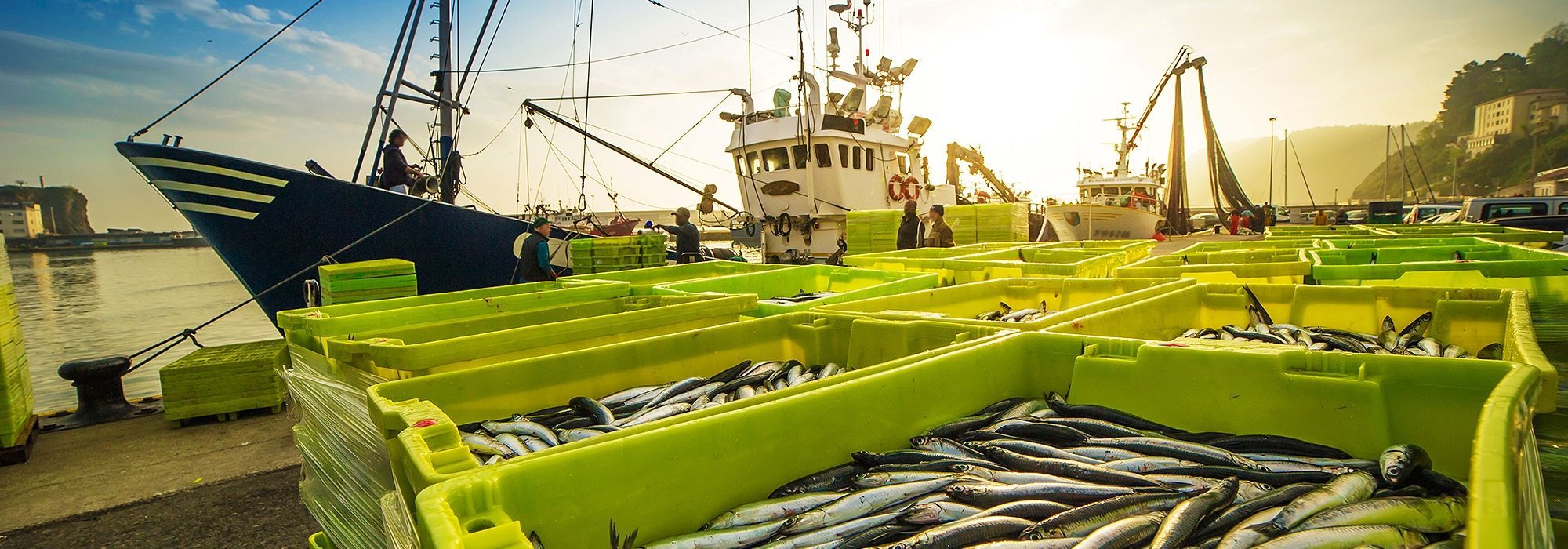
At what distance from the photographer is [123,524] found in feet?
13.5

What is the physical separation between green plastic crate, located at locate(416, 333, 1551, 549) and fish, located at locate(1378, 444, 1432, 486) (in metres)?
0.17

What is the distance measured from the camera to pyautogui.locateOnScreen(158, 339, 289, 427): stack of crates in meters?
6.11

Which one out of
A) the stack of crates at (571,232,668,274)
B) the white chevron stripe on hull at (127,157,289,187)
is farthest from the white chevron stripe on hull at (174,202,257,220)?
the stack of crates at (571,232,668,274)

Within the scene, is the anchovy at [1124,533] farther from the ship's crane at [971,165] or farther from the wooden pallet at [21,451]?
the ship's crane at [971,165]

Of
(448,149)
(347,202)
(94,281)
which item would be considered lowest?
(94,281)

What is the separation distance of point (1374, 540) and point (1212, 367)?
2.76 ft

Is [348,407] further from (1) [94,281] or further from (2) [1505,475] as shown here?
(1) [94,281]

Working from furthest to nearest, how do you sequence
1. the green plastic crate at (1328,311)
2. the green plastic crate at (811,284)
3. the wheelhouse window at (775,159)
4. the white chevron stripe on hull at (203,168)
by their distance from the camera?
the wheelhouse window at (775,159)
the white chevron stripe on hull at (203,168)
the green plastic crate at (811,284)
the green plastic crate at (1328,311)

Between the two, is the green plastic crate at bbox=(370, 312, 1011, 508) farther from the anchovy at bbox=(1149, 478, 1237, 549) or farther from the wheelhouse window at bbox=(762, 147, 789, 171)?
the wheelhouse window at bbox=(762, 147, 789, 171)

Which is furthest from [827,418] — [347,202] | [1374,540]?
[347,202]

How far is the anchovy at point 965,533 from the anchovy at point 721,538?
346 millimetres

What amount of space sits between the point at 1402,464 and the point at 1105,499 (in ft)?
2.78

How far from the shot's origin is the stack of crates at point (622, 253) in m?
8.97

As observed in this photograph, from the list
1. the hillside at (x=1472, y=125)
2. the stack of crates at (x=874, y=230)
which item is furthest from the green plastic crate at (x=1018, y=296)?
the hillside at (x=1472, y=125)
